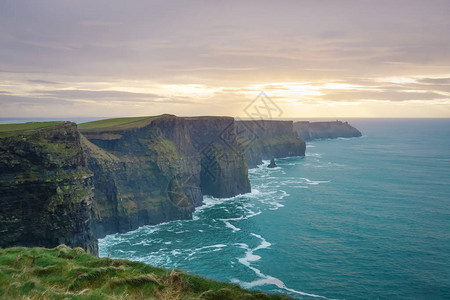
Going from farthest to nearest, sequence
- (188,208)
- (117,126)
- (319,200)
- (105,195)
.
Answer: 1. (319,200)
2. (117,126)
3. (188,208)
4. (105,195)

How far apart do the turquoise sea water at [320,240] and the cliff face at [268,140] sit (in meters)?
46.1

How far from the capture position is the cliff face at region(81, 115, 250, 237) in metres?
64.5

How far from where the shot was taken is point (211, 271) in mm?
46156

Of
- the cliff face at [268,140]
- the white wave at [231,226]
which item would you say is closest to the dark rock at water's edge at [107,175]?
the white wave at [231,226]

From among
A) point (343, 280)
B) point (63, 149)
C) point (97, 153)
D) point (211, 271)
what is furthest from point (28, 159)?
point (343, 280)

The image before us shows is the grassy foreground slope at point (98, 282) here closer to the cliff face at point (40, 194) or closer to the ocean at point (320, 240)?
the cliff face at point (40, 194)

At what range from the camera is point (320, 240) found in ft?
186

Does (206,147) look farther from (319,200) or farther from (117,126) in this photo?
(319,200)

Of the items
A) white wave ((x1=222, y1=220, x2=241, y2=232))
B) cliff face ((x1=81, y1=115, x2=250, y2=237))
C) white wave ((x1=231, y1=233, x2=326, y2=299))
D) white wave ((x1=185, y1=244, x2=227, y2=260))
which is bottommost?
white wave ((x1=185, y1=244, x2=227, y2=260))

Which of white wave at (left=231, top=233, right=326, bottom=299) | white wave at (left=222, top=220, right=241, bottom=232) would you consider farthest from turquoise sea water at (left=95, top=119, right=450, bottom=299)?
white wave at (left=222, top=220, right=241, bottom=232)

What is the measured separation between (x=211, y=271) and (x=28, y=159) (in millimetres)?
30747

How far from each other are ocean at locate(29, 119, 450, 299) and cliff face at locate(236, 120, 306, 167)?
150ft

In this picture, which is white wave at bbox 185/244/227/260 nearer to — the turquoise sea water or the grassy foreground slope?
the turquoise sea water

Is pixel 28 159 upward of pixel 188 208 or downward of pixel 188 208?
upward
